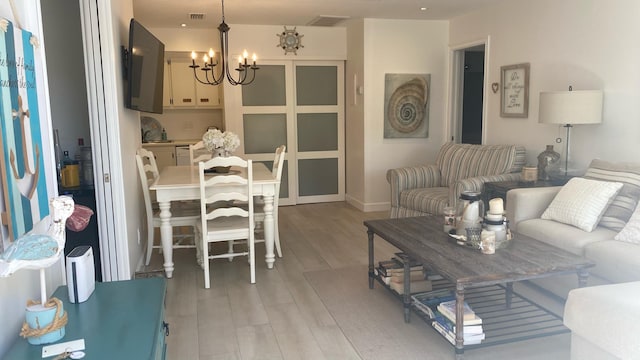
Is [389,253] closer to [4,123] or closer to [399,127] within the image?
[399,127]

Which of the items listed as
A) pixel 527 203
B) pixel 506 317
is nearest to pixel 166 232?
pixel 506 317

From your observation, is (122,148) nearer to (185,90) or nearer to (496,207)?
(496,207)

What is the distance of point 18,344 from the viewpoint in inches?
53.8

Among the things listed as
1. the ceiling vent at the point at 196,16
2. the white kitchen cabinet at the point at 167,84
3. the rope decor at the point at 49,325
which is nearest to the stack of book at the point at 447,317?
the rope decor at the point at 49,325

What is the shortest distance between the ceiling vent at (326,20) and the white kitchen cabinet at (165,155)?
279 centimetres

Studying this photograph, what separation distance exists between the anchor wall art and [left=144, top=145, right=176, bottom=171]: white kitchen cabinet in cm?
557

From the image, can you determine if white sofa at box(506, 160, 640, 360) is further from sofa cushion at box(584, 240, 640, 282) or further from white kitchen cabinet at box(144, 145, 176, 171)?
white kitchen cabinet at box(144, 145, 176, 171)

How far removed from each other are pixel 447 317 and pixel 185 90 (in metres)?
5.78

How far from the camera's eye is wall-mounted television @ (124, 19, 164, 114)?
3.55 m

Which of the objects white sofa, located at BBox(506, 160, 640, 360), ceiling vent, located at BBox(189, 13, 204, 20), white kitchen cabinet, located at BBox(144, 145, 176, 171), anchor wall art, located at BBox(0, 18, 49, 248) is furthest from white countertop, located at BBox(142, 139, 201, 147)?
anchor wall art, located at BBox(0, 18, 49, 248)

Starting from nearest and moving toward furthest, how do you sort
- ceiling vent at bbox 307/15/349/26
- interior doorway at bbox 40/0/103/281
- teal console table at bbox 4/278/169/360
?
teal console table at bbox 4/278/169/360 → interior doorway at bbox 40/0/103/281 → ceiling vent at bbox 307/15/349/26

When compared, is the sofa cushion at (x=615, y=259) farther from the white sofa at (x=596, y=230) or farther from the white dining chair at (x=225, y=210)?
the white dining chair at (x=225, y=210)

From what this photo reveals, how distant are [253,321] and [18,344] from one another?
1763 millimetres

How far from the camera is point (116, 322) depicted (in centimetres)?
151
